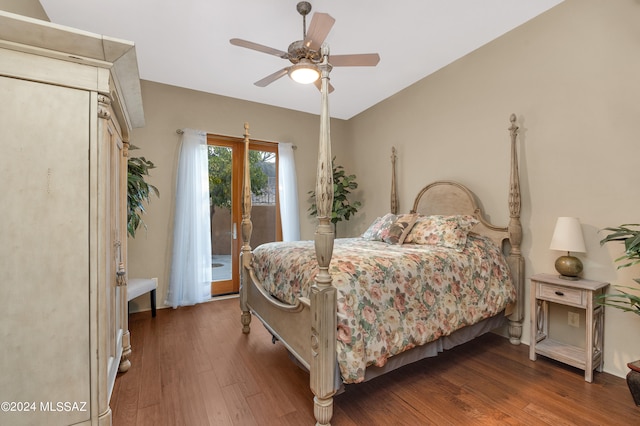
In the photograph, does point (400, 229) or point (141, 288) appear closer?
point (400, 229)

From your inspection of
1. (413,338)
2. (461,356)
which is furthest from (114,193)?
(461,356)

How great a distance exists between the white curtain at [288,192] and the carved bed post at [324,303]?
285 centimetres

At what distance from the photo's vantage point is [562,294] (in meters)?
2.12

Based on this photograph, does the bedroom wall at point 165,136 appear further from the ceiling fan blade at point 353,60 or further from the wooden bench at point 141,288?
the ceiling fan blade at point 353,60

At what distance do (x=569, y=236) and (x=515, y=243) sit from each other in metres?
0.49

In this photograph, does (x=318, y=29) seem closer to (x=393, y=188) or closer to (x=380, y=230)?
(x=380, y=230)

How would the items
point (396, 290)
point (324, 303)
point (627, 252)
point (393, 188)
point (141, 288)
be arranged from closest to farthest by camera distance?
point (324, 303)
point (627, 252)
point (396, 290)
point (141, 288)
point (393, 188)

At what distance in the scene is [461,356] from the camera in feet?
7.84

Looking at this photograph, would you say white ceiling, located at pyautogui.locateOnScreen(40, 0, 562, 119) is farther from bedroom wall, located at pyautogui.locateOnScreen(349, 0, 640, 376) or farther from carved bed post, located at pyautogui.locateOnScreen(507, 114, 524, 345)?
carved bed post, located at pyautogui.locateOnScreen(507, 114, 524, 345)

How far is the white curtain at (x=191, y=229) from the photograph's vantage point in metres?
3.62

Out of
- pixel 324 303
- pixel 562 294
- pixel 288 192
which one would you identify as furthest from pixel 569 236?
pixel 288 192

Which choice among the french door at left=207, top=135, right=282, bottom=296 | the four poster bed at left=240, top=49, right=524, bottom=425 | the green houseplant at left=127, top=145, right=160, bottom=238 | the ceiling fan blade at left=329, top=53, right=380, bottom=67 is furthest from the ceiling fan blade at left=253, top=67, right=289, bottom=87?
the french door at left=207, top=135, right=282, bottom=296

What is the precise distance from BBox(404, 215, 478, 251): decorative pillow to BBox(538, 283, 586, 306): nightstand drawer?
641 mm

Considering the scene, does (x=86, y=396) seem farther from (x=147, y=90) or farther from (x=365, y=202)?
(x=365, y=202)
